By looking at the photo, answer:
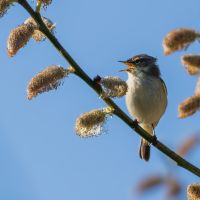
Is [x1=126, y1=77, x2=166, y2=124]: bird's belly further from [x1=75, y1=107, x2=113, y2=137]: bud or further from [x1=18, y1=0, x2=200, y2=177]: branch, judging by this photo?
[x1=18, y1=0, x2=200, y2=177]: branch

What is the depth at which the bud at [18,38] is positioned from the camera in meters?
2.35

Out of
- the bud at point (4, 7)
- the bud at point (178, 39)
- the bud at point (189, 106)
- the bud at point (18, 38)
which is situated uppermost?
the bud at point (4, 7)

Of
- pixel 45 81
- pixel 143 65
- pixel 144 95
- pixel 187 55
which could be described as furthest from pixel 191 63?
pixel 143 65

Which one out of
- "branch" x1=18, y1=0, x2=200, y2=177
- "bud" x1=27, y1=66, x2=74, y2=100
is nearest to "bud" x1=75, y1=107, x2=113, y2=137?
"branch" x1=18, y1=0, x2=200, y2=177

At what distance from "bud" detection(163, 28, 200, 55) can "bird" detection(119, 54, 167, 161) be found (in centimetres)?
431

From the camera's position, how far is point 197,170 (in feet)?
7.69

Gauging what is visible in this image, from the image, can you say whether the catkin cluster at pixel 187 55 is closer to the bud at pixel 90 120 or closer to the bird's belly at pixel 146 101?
the bud at pixel 90 120

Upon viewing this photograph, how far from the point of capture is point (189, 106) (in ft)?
6.95

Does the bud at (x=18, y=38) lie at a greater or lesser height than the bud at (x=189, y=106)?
greater

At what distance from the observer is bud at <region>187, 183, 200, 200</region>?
6.95 ft

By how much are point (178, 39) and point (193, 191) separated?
2.15 ft

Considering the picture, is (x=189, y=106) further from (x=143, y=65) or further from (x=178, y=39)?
(x=143, y=65)

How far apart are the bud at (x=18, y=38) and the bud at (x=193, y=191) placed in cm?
101

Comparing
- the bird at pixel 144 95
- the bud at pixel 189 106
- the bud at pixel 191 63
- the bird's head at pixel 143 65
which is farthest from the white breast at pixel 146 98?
the bud at pixel 191 63
